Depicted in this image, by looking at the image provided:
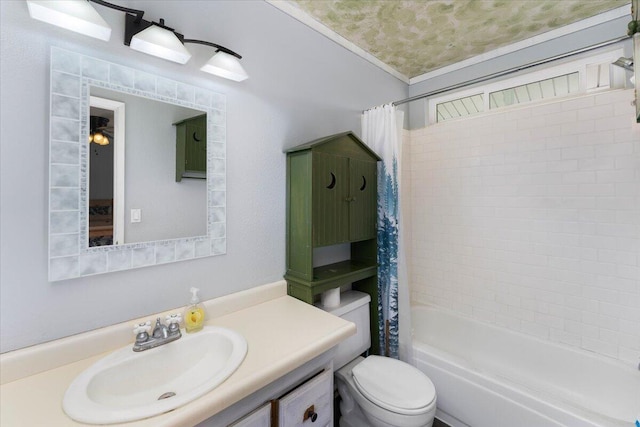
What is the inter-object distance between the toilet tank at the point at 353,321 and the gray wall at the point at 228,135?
0.52 m

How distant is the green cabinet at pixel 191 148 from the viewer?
1.26 metres

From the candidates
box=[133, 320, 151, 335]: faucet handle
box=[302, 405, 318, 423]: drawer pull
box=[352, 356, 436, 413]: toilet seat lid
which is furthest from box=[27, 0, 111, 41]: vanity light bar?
box=[352, 356, 436, 413]: toilet seat lid

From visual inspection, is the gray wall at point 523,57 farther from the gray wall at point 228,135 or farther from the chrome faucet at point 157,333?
the chrome faucet at point 157,333

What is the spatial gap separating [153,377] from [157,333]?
153 millimetres

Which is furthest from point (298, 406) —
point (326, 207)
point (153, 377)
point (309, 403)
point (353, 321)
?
point (326, 207)

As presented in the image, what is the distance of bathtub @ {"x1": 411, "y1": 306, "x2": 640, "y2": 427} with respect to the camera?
1.45 m

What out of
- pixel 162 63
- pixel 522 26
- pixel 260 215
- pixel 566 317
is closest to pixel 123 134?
pixel 162 63

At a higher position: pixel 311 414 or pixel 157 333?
pixel 157 333

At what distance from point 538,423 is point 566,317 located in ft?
2.71

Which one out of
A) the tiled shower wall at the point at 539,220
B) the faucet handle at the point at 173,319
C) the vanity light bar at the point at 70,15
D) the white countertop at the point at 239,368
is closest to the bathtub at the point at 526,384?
the tiled shower wall at the point at 539,220

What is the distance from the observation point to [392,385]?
1530 mm

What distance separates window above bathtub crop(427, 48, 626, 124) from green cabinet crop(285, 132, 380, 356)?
1295 millimetres

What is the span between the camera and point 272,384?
39.1 inches

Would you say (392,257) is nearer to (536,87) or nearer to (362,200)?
(362,200)
